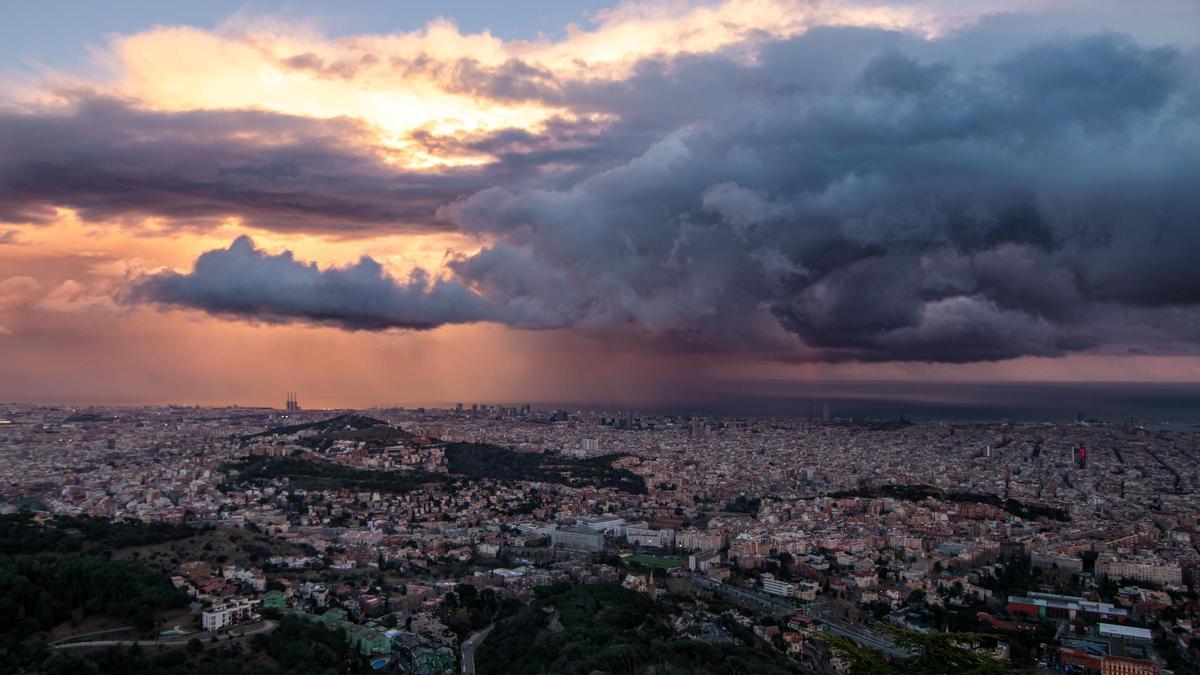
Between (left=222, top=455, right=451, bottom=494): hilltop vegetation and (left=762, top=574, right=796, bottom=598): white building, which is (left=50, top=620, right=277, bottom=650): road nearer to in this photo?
(left=762, top=574, right=796, bottom=598): white building

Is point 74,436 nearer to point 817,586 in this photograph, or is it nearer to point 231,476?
point 231,476

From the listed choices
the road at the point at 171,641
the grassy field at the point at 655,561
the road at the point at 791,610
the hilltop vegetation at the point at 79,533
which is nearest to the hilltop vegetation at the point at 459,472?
the hilltop vegetation at the point at 79,533

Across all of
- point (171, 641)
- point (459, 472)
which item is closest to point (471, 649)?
point (171, 641)

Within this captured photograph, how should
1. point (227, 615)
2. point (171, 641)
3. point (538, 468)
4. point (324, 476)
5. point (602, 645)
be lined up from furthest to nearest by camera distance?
point (538, 468)
point (324, 476)
point (227, 615)
point (602, 645)
point (171, 641)

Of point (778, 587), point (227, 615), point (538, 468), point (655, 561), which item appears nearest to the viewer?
point (227, 615)

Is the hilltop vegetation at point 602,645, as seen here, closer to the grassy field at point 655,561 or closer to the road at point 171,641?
the road at point 171,641

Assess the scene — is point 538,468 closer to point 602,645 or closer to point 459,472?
point 459,472


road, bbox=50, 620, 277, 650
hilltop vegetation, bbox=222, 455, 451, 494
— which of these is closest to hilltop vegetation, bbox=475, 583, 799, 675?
road, bbox=50, 620, 277, 650
